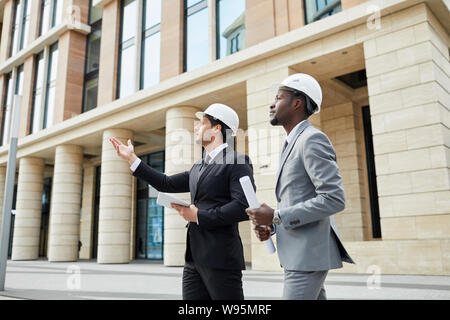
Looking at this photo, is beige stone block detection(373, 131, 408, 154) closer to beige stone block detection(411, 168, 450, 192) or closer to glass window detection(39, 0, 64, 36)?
beige stone block detection(411, 168, 450, 192)

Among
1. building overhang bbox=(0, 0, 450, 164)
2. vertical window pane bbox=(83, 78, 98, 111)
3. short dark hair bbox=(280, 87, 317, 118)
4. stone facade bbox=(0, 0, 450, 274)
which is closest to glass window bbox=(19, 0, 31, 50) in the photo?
stone facade bbox=(0, 0, 450, 274)

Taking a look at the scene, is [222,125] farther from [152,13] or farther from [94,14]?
[94,14]

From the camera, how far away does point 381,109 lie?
12055mm

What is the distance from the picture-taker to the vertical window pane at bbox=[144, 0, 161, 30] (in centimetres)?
2088

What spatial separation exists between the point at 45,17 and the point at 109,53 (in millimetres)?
9788

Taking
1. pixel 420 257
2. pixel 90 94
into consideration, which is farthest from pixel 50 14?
pixel 420 257

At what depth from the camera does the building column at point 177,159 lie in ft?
56.9

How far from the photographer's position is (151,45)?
20938 millimetres

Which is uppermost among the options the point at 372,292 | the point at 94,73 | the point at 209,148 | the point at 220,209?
the point at 94,73
